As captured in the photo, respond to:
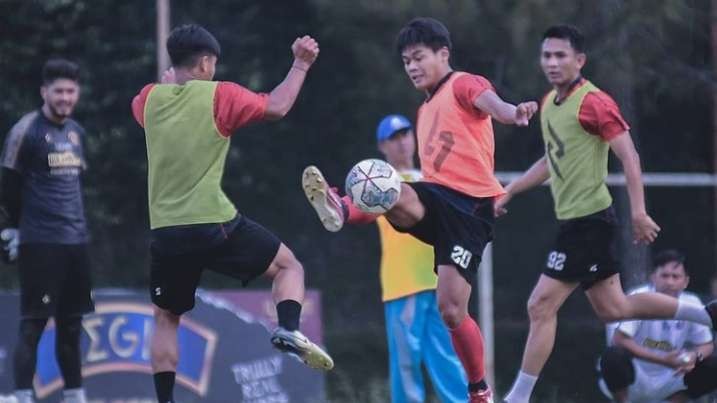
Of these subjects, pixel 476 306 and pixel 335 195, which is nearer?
pixel 335 195

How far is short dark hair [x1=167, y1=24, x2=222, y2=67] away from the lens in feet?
23.0

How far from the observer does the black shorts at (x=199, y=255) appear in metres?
6.91

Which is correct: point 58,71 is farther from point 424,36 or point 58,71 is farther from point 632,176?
point 632,176

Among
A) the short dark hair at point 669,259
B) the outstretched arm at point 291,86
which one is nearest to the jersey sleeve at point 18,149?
the outstretched arm at point 291,86

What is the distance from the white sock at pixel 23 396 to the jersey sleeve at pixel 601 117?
3.40 meters

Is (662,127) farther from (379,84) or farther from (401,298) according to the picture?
(401,298)

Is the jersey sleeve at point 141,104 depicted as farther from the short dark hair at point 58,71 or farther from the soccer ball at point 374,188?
the short dark hair at point 58,71

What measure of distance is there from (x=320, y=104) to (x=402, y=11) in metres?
3.22

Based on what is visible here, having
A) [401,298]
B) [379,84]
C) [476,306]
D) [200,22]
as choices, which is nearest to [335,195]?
[401,298]

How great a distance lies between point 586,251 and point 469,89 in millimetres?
1130

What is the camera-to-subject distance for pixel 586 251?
7660mm

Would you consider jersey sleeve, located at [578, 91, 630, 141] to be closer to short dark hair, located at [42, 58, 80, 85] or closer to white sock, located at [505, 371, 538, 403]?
white sock, located at [505, 371, 538, 403]

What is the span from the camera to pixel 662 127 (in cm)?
1486

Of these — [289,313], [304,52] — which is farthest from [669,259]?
[304,52]
